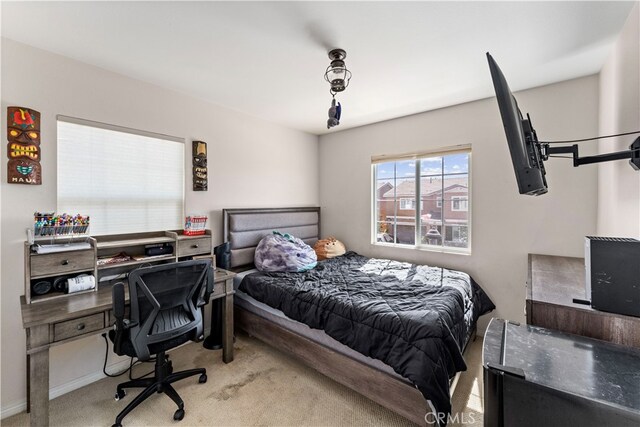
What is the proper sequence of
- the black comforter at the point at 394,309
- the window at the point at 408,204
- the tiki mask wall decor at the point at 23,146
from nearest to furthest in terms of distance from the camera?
1. the black comforter at the point at 394,309
2. the tiki mask wall decor at the point at 23,146
3. the window at the point at 408,204

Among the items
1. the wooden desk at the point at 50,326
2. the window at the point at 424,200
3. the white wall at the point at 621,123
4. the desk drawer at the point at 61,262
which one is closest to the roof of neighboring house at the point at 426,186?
the window at the point at 424,200

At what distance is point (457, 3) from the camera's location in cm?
152

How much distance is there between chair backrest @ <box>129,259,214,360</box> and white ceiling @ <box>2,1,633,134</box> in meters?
1.57

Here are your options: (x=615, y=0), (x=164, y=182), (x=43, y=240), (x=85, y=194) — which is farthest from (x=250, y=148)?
(x=615, y=0)

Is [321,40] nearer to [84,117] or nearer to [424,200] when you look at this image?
[84,117]

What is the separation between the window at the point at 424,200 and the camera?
3.13 m

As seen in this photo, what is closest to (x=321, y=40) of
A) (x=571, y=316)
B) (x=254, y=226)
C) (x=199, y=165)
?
(x=199, y=165)

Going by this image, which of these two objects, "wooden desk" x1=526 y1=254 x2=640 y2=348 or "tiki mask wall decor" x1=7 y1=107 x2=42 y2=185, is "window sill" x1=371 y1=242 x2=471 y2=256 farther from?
"tiki mask wall decor" x1=7 y1=107 x2=42 y2=185

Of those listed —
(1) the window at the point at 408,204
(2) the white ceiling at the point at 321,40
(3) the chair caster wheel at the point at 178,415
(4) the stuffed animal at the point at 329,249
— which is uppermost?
(2) the white ceiling at the point at 321,40

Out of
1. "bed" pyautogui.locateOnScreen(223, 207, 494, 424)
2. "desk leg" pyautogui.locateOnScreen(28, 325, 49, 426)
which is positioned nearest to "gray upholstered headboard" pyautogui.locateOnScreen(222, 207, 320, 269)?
"bed" pyautogui.locateOnScreen(223, 207, 494, 424)

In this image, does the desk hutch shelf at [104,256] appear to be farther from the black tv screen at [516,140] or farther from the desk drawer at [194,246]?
the black tv screen at [516,140]

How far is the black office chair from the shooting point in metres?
1.72

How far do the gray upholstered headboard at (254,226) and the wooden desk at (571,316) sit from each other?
8.83 feet

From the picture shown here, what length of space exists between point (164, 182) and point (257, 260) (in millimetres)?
1270
